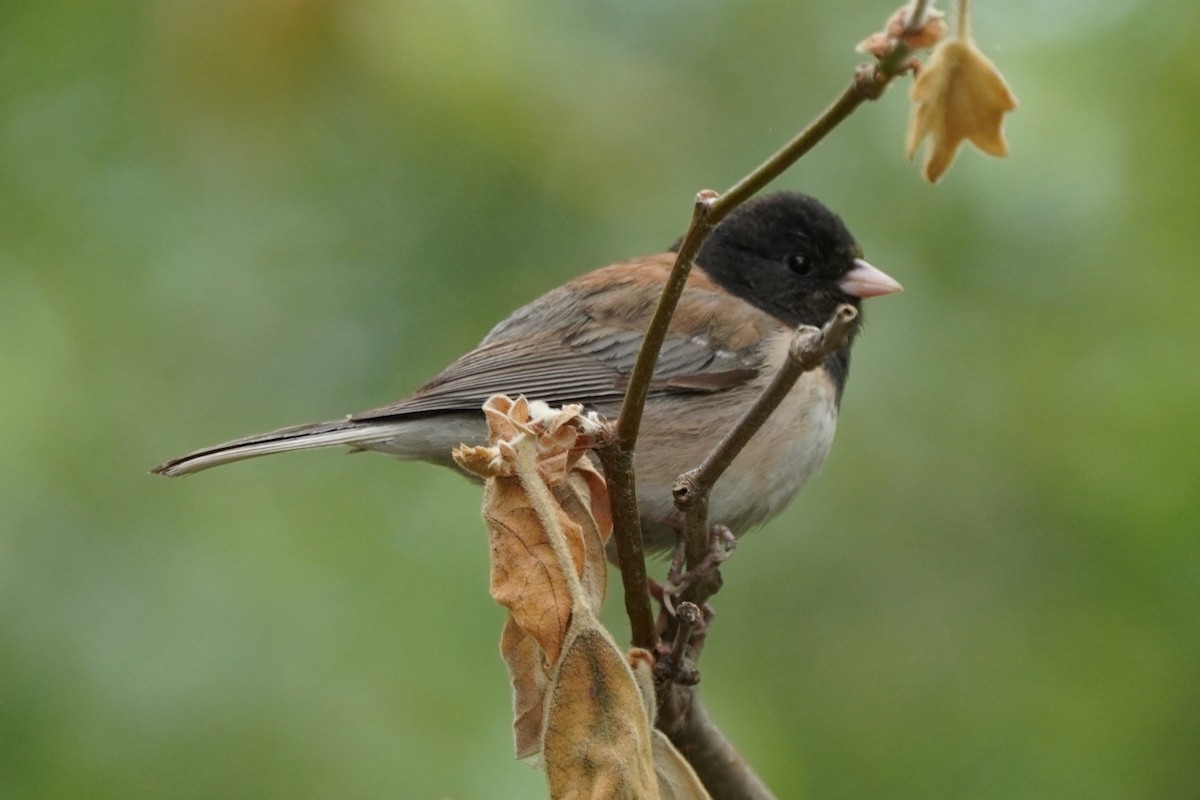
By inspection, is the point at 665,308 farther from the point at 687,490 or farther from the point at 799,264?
the point at 799,264

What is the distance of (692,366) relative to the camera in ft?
9.72

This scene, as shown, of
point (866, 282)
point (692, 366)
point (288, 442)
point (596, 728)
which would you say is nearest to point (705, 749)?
point (596, 728)

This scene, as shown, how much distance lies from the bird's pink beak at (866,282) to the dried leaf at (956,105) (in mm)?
1901

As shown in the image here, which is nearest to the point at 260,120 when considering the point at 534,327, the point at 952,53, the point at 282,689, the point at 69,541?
the point at 534,327

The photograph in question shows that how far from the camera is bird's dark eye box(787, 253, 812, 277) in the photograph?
10.6 ft

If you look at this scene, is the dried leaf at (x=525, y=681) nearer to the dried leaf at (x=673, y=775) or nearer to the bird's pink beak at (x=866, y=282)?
the dried leaf at (x=673, y=775)

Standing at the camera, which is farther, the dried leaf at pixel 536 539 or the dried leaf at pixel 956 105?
the dried leaf at pixel 536 539

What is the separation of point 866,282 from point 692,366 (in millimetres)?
461

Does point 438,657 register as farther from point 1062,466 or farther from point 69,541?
point 1062,466

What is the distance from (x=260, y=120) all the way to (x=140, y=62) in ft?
0.91

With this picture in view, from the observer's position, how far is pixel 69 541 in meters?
2.55

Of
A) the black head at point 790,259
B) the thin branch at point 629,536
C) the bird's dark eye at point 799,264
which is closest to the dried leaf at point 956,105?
the thin branch at point 629,536

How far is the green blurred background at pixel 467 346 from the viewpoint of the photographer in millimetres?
2467

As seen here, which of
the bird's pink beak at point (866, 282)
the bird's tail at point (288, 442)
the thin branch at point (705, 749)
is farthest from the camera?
the bird's pink beak at point (866, 282)
